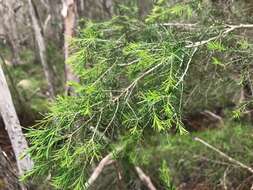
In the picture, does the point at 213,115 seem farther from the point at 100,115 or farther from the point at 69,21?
the point at 100,115

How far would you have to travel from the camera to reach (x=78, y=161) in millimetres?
3598

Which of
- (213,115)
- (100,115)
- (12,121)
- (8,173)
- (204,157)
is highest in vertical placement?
(100,115)

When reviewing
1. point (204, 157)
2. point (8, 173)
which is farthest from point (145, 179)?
point (8, 173)

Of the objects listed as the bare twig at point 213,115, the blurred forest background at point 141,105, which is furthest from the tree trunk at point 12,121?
the bare twig at point 213,115

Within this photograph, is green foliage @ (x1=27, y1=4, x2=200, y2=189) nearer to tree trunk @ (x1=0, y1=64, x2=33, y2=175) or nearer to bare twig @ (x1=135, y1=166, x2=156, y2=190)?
tree trunk @ (x1=0, y1=64, x2=33, y2=175)

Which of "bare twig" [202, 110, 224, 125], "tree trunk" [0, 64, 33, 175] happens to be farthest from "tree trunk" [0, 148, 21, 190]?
"bare twig" [202, 110, 224, 125]

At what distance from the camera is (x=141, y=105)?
3.74 meters

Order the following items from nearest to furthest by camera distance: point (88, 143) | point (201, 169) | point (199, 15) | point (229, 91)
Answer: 1. point (88, 143)
2. point (199, 15)
3. point (201, 169)
4. point (229, 91)

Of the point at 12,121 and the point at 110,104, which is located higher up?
the point at 110,104

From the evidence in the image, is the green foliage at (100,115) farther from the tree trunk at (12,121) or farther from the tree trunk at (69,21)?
the tree trunk at (69,21)

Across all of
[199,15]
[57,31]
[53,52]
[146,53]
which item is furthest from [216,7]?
[57,31]

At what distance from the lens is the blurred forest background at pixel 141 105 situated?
3.61 meters

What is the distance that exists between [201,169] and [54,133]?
4.10 metres

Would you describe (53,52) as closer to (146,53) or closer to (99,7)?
(99,7)
